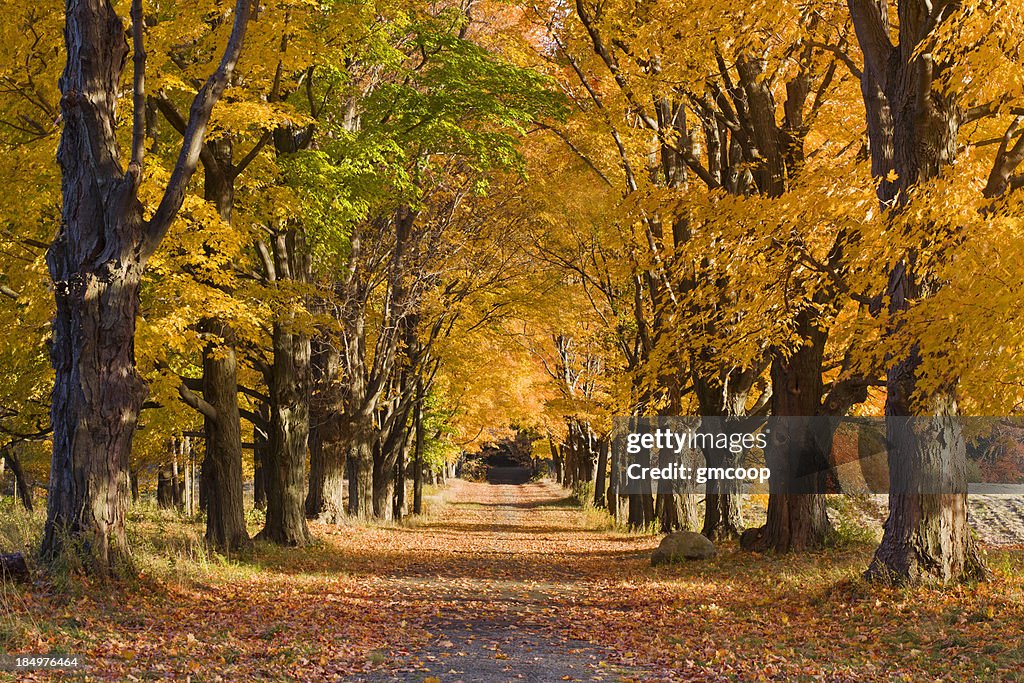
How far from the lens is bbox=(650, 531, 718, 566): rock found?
59.6 feet

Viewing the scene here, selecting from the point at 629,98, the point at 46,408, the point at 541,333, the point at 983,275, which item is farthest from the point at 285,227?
the point at 541,333

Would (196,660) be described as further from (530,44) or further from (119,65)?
(530,44)

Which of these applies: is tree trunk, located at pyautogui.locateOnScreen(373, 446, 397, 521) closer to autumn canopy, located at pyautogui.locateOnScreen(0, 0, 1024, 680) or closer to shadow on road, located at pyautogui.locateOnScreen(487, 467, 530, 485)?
autumn canopy, located at pyautogui.locateOnScreen(0, 0, 1024, 680)

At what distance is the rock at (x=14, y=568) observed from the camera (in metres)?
9.61

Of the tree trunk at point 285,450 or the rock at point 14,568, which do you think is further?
the tree trunk at point 285,450

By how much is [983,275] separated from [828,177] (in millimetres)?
5604

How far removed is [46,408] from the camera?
2302 cm

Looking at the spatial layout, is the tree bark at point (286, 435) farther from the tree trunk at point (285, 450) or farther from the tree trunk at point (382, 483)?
the tree trunk at point (382, 483)

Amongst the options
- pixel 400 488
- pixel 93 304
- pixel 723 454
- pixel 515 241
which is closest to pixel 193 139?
pixel 93 304

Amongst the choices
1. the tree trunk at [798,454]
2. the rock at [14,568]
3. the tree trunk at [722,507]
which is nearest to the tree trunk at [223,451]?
the rock at [14,568]

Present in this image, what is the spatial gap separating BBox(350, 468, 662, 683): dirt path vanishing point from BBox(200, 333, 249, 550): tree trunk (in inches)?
125

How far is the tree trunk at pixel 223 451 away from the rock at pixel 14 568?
6.48m

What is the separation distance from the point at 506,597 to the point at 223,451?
5.92 metres

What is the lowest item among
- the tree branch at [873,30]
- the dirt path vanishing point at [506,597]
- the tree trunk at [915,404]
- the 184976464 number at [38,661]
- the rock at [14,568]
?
the dirt path vanishing point at [506,597]
